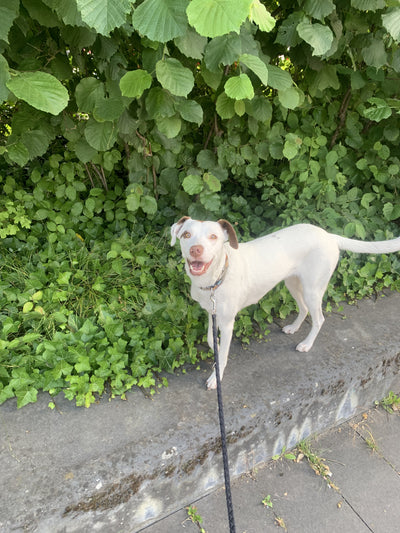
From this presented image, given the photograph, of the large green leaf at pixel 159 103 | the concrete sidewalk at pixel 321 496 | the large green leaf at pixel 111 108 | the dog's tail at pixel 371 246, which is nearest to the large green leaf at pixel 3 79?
the large green leaf at pixel 111 108

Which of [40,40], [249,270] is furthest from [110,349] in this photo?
[40,40]

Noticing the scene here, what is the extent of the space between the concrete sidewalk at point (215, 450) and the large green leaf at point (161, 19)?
192cm

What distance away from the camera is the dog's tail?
88.1 inches

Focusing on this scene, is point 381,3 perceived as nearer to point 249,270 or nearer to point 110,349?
point 249,270

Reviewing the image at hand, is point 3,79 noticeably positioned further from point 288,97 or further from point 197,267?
point 288,97

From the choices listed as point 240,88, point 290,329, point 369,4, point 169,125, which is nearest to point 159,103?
point 169,125

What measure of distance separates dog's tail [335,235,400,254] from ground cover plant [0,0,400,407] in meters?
0.75

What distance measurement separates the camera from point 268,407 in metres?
2.21

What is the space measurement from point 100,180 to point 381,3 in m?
2.73

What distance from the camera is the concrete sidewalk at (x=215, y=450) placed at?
5.88 feet

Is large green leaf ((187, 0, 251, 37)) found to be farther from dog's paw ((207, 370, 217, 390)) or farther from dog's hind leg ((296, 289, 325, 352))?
dog's paw ((207, 370, 217, 390))

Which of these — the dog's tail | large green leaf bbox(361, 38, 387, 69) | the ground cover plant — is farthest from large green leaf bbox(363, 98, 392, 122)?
the dog's tail

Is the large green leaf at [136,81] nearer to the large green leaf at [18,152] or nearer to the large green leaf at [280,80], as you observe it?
the large green leaf at [280,80]

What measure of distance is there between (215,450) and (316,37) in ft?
8.01
